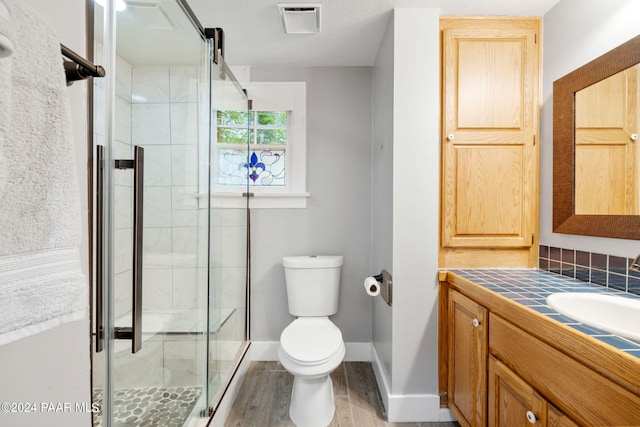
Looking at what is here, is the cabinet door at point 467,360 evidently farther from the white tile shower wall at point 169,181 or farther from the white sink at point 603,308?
the white tile shower wall at point 169,181

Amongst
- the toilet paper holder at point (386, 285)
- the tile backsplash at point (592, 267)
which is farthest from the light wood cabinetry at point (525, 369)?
the tile backsplash at point (592, 267)

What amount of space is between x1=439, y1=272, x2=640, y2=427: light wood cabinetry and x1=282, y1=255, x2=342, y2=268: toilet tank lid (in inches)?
30.9

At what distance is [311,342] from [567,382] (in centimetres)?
122

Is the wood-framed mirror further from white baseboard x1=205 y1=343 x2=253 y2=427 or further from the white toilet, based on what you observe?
white baseboard x1=205 y1=343 x2=253 y2=427

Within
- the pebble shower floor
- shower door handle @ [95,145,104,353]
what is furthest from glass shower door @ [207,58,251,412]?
shower door handle @ [95,145,104,353]

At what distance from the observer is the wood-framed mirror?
4.14 ft

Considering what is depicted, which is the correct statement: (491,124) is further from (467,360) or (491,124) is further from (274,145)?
(274,145)

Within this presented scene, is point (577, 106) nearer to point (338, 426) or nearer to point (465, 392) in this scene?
point (465, 392)

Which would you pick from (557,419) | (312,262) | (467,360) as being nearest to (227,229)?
(312,262)

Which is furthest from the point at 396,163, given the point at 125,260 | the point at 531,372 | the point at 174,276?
the point at 125,260

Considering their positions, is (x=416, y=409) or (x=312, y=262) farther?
(x=312, y=262)

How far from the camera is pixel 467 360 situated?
58.9 inches

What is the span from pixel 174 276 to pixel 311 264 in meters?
1.13

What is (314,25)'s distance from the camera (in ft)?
6.18
